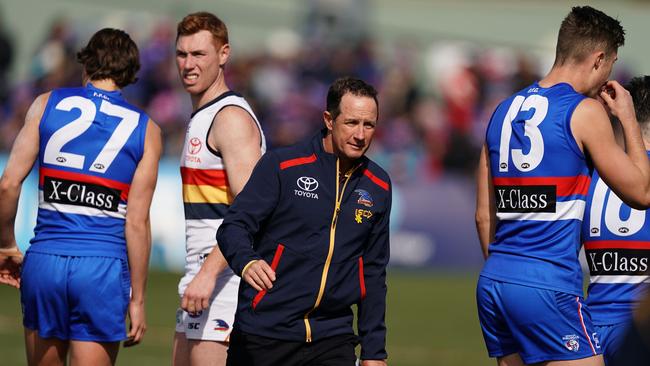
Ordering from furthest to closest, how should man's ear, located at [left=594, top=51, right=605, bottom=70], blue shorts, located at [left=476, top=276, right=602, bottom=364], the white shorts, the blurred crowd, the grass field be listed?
the blurred crowd
the grass field
the white shorts
man's ear, located at [left=594, top=51, right=605, bottom=70]
blue shorts, located at [left=476, top=276, right=602, bottom=364]

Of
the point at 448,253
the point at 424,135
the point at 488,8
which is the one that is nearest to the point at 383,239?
the point at 448,253

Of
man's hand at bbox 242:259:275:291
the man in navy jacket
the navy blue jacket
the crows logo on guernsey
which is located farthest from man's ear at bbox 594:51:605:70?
the crows logo on guernsey

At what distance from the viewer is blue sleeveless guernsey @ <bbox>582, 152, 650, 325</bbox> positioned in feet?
21.8

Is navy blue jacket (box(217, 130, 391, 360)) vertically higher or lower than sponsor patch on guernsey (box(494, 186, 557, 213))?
lower

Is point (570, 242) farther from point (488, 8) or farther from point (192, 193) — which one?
point (488, 8)

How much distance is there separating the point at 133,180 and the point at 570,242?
260 centimetres

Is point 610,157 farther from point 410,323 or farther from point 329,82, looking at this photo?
point 329,82

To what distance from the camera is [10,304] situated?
17.4 metres

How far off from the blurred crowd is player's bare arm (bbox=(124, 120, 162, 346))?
1394cm

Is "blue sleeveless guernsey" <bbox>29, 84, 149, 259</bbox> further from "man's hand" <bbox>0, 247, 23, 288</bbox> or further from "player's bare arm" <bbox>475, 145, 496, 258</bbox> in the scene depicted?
→ "player's bare arm" <bbox>475, 145, 496, 258</bbox>

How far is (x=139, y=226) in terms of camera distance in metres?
6.93

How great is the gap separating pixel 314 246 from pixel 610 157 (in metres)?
1.60

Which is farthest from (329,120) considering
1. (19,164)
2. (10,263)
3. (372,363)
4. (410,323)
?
(410,323)

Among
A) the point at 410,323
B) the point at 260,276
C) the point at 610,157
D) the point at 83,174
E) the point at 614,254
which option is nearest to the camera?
the point at 260,276
